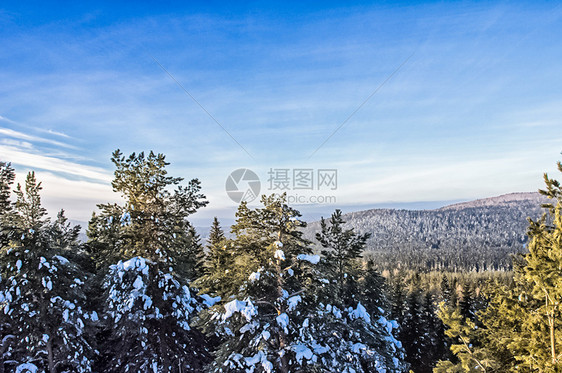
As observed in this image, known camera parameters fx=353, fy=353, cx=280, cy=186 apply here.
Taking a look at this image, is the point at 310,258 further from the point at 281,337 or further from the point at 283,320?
the point at 281,337

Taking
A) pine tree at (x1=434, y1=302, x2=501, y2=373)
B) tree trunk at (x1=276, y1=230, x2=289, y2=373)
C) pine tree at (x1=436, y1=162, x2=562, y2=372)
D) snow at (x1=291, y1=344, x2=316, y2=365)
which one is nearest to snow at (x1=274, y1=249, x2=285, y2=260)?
tree trunk at (x1=276, y1=230, x2=289, y2=373)

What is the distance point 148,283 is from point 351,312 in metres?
10.1

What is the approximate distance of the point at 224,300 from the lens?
45.2 ft

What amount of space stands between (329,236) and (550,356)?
42.4 feet

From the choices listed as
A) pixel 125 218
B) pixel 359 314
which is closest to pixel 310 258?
pixel 359 314

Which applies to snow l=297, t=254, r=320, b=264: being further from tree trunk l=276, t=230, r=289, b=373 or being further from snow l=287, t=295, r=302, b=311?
snow l=287, t=295, r=302, b=311

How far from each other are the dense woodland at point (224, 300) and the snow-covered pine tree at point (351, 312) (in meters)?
0.08

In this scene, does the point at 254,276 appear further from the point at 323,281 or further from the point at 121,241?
the point at 121,241

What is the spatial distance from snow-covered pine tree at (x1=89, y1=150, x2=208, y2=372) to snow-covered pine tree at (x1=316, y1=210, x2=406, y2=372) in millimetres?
6786

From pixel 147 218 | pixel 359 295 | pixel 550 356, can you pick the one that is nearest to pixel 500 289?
pixel 550 356

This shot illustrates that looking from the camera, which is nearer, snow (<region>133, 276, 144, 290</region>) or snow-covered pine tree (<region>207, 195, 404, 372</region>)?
snow-covered pine tree (<region>207, 195, 404, 372</region>)

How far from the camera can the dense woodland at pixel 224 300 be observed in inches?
413

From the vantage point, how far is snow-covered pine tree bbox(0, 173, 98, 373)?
1647 centimetres

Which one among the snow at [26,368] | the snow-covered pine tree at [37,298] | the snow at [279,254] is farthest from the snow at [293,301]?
the snow at [26,368]
